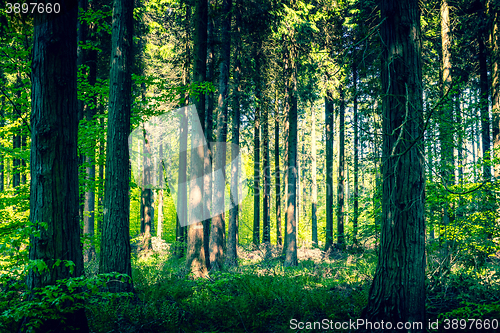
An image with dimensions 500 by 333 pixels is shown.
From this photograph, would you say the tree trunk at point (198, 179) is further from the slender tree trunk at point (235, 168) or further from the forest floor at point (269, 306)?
the slender tree trunk at point (235, 168)

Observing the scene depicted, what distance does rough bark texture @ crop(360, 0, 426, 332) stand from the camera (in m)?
4.27

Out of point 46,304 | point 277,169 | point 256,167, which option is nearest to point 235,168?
point 277,169

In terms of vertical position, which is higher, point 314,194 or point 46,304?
point 314,194

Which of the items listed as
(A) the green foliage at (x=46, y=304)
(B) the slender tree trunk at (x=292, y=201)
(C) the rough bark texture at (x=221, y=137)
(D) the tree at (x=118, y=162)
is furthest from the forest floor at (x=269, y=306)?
(B) the slender tree trunk at (x=292, y=201)

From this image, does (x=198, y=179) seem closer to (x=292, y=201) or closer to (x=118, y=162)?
(x=118, y=162)

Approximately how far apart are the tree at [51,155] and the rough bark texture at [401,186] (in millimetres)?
4496

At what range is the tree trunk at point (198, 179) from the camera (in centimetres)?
939

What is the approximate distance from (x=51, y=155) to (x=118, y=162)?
7.29ft

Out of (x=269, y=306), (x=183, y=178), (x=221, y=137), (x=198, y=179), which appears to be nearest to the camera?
(x=269, y=306)

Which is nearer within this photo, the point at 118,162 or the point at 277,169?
the point at 118,162

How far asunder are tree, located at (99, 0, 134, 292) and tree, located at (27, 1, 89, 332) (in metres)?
1.96

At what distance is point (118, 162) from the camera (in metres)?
6.22

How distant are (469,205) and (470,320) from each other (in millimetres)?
3333

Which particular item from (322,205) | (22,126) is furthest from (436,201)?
(322,205)
